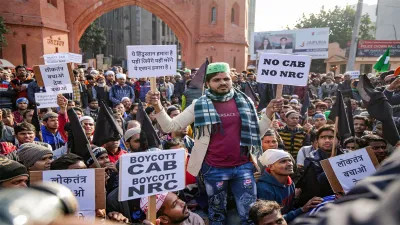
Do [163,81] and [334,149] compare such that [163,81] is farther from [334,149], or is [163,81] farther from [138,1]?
[138,1]

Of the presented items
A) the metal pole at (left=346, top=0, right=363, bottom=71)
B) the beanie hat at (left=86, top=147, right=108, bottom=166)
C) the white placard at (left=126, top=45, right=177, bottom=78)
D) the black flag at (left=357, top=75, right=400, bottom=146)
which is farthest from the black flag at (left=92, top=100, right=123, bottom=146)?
the metal pole at (left=346, top=0, right=363, bottom=71)

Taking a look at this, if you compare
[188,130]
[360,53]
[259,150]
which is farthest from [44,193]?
[360,53]

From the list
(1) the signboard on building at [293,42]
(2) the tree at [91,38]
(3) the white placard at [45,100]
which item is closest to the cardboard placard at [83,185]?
(3) the white placard at [45,100]

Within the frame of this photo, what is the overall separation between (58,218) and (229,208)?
321 centimetres

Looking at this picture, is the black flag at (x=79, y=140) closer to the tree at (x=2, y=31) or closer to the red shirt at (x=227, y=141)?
the red shirt at (x=227, y=141)

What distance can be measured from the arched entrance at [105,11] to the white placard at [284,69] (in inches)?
817

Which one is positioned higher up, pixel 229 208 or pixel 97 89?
pixel 97 89

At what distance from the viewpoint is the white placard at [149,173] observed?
2.74 metres

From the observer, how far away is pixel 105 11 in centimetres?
2450

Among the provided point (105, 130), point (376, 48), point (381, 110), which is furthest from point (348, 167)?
point (376, 48)

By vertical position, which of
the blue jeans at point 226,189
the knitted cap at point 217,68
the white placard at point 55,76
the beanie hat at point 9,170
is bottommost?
the blue jeans at point 226,189

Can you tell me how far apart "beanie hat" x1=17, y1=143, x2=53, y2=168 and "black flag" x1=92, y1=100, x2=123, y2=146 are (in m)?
0.65

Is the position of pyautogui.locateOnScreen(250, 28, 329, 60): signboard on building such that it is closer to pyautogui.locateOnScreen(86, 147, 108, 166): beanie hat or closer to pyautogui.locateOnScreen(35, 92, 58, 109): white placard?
pyautogui.locateOnScreen(35, 92, 58, 109): white placard

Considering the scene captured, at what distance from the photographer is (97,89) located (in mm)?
9500
